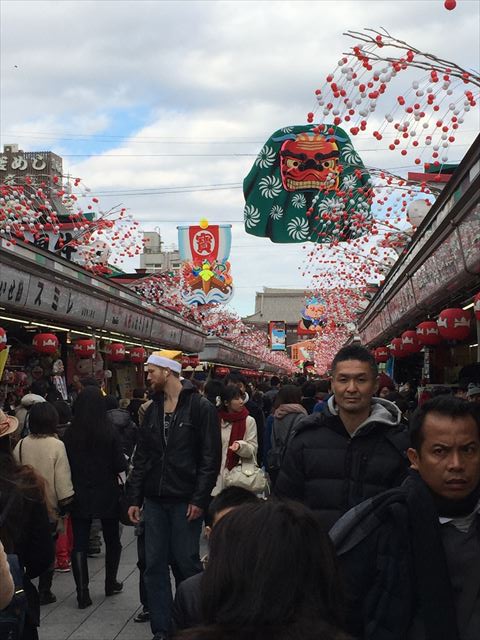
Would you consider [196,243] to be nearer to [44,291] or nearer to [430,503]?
[44,291]

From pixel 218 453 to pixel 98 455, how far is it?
144cm

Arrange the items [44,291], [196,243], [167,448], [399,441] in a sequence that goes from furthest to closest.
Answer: [196,243]
[44,291]
[167,448]
[399,441]

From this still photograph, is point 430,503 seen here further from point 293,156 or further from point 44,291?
point 293,156

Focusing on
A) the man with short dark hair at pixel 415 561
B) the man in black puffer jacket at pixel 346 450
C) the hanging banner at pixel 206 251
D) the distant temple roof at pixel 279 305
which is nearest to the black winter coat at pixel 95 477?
the man in black puffer jacket at pixel 346 450

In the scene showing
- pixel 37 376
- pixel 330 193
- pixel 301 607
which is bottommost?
pixel 301 607

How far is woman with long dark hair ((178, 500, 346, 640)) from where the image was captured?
164cm

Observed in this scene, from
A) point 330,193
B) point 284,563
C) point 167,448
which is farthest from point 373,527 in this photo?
point 330,193

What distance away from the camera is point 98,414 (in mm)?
6867

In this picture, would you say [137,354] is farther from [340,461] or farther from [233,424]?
[340,461]

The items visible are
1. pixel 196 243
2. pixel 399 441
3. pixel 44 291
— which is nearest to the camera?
pixel 399 441

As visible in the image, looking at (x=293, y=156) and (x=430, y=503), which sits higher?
(x=293, y=156)

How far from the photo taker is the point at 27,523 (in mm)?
3748

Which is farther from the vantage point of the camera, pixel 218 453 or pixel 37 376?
pixel 37 376

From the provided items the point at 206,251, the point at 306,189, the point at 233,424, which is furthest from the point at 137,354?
the point at 233,424
